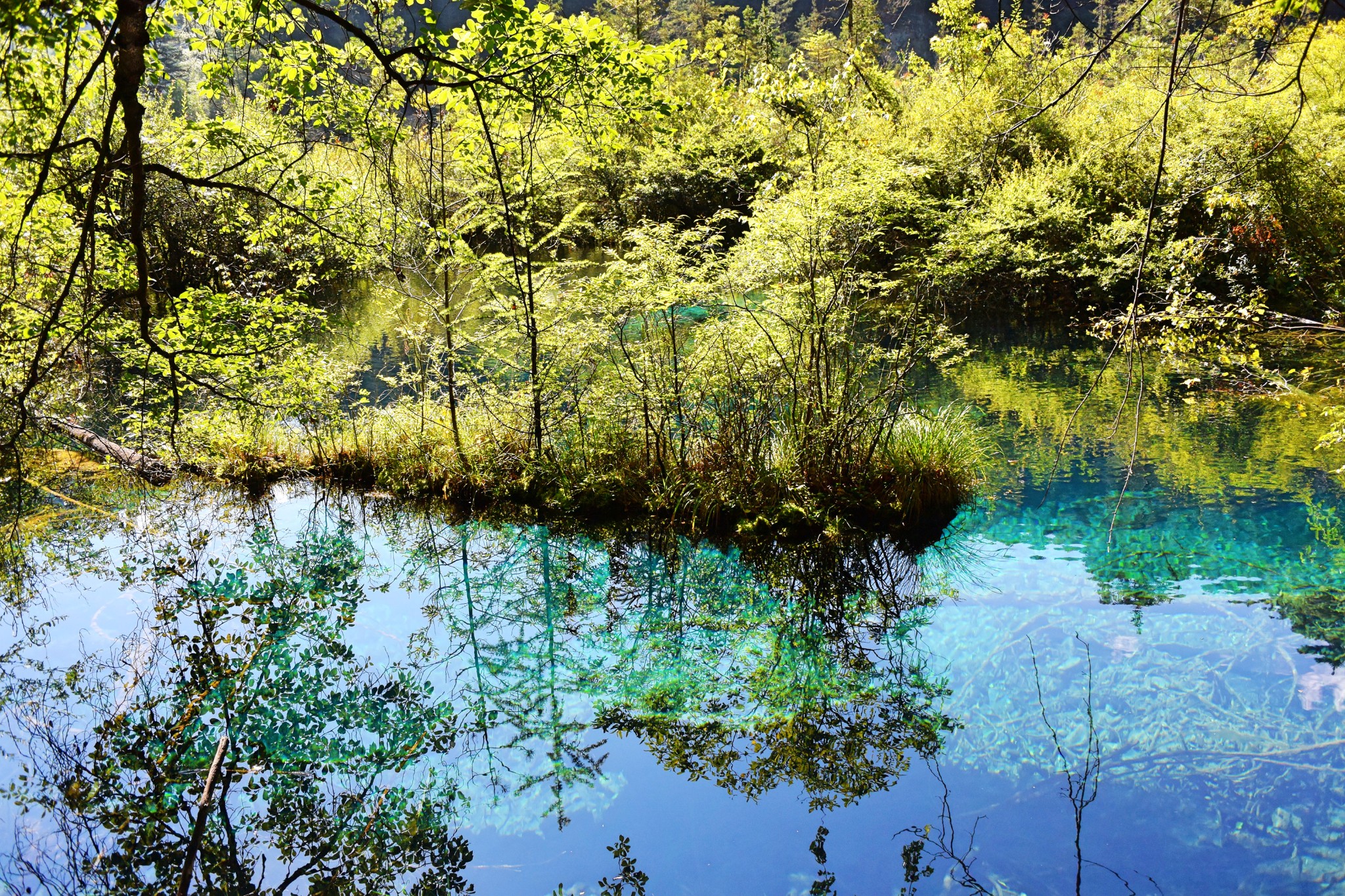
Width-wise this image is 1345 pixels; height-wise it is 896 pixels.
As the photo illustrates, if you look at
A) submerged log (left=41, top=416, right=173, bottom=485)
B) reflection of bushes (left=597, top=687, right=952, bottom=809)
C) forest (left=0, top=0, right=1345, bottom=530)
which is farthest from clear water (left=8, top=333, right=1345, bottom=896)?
submerged log (left=41, top=416, right=173, bottom=485)

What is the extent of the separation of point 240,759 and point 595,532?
10.8 feet

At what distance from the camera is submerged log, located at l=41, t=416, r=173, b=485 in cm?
779

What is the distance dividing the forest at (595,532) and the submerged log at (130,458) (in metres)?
0.05

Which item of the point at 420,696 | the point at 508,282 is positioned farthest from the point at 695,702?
the point at 508,282

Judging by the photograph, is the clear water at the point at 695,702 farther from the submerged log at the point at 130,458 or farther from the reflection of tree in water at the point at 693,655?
the submerged log at the point at 130,458

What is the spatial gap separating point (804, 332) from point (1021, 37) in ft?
43.6

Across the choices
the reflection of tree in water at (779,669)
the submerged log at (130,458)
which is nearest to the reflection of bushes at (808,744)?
the reflection of tree in water at (779,669)

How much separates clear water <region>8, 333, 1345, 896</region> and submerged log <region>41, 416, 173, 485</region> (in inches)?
37.4

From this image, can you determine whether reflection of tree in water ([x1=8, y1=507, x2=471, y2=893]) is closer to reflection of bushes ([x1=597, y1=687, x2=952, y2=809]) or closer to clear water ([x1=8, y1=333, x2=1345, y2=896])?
clear water ([x1=8, y1=333, x2=1345, y2=896])

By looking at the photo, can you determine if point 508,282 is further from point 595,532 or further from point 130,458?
point 130,458

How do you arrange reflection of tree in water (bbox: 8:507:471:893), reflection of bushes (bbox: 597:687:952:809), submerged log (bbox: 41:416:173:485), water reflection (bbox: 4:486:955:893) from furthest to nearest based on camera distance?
submerged log (bbox: 41:416:173:485) → reflection of bushes (bbox: 597:687:952:809) → water reflection (bbox: 4:486:955:893) → reflection of tree in water (bbox: 8:507:471:893)

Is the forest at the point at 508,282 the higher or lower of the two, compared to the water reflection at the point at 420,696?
higher

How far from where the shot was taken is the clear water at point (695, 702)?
3125mm

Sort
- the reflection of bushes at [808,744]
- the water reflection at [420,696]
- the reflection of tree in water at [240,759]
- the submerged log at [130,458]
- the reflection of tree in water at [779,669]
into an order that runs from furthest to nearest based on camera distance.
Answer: the submerged log at [130,458] < the reflection of tree in water at [779,669] < the reflection of bushes at [808,744] < the water reflection at [420,696] < the reflection of tree in water at [240,759]
